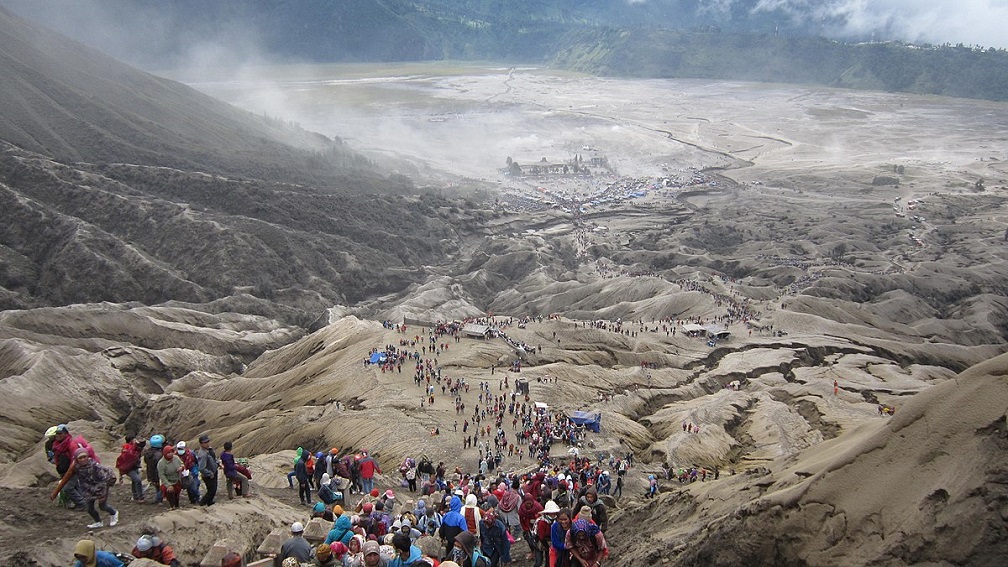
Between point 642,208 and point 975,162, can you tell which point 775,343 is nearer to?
point 642,208

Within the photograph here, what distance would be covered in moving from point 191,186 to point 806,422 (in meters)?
61.8

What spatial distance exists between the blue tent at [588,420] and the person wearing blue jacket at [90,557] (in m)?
22.9

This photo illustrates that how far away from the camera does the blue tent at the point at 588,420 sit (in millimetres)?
31438

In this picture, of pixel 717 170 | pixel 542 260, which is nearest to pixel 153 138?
pixel 542 260

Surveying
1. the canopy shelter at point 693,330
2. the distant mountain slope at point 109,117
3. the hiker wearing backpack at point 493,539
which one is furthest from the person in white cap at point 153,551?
the distant mountain slope at point 109,117

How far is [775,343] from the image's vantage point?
47312 mm

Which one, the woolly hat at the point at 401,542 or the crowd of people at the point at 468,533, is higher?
the woolly hat at the point at 401,542

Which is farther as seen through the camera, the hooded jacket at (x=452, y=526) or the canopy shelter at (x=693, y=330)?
the canopy shelter at (x=693, y=330)

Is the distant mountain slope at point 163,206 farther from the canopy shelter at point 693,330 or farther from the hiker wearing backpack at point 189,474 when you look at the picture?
the hiker wearing backpack at point 189,474

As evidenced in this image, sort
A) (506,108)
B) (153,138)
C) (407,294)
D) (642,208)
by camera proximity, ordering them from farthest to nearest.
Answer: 1. (506,108)
2. (642,208)
3. (153,138)
4. (407,294)

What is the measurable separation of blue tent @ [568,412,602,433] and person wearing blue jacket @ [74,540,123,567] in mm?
22910

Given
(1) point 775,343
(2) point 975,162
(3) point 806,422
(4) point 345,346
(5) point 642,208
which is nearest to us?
(3) point 806,422

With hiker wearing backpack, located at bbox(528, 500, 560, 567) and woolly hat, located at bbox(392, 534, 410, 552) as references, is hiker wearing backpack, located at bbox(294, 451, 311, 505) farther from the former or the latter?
woolly hat, located at bbox(392, 534, 410, 552)

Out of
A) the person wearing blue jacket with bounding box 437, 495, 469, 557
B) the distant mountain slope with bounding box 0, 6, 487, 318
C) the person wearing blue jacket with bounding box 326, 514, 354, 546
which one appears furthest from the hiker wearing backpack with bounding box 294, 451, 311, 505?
the distant mountain slope with bounding box 0, 6, 487, 318
